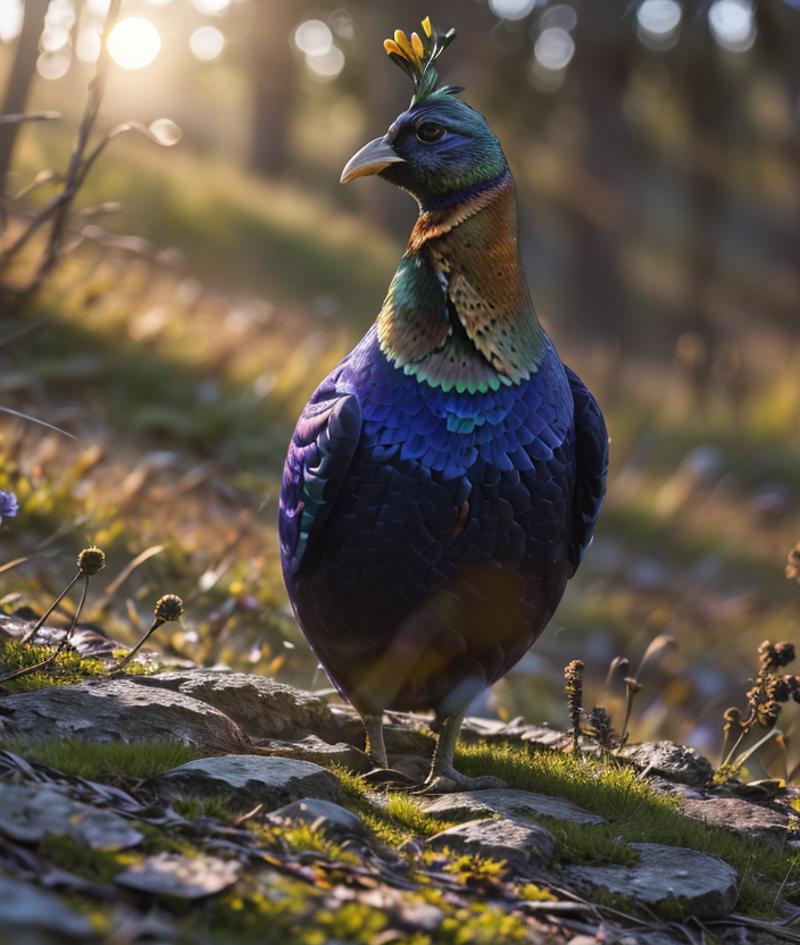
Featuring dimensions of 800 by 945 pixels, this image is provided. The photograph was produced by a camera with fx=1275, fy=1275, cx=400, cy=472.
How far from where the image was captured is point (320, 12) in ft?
60.1

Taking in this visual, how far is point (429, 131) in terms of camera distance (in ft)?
12.1

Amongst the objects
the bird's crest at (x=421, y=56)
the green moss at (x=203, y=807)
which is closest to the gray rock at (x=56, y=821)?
the green moss at (x=203, y=807)

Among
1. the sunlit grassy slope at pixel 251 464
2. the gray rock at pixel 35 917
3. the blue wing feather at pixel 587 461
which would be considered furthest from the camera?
the sunlit grassy slope at pixel 251 464

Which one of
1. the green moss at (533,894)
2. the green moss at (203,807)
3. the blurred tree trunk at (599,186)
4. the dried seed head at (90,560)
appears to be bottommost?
the green moss at (533,894)

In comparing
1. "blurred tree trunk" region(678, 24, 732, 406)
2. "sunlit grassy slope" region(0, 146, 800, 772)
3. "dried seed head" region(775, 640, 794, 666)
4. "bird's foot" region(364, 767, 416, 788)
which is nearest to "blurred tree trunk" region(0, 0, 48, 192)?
"sunlit grassy slope" region(0, 146, 800, 772)

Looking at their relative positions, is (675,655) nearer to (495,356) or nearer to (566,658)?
(566,658)

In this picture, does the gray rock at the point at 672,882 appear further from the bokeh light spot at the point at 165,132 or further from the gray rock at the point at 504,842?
the bokeh light spot at the point at 165,132

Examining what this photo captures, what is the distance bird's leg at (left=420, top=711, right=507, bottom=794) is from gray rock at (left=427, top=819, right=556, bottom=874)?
1.55 feet

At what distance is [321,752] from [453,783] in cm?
41

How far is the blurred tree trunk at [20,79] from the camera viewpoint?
7688mm

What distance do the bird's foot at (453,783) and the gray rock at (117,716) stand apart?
57 centimetres

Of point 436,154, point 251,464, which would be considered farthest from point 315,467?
point 251,464

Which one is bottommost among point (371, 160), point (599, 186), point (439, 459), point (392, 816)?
point (392, 816)

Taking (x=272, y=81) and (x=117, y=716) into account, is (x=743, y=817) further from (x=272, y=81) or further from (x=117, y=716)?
(x=272, y=81)
